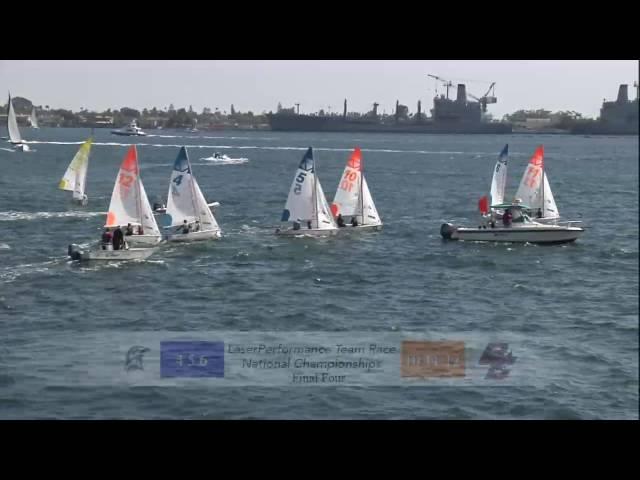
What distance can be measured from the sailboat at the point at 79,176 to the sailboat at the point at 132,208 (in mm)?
19278

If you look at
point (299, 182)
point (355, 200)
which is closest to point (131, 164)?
point (299, 182)

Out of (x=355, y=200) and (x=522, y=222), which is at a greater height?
(x=355, y=200)

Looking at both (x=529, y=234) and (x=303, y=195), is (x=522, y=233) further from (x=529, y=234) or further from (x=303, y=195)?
(x=303, y=195)

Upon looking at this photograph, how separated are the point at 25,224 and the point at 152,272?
16467mm

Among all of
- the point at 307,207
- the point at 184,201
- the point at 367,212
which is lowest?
the point at 367,212

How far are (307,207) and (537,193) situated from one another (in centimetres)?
1213

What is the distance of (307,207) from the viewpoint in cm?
4600

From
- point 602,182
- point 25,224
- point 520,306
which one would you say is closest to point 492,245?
point 520,306

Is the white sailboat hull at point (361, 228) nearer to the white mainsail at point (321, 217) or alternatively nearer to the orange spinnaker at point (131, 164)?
the white mainsail at point (321, 217)

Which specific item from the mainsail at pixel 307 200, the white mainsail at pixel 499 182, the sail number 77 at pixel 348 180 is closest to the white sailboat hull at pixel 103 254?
the mainsail at pixel 307 200

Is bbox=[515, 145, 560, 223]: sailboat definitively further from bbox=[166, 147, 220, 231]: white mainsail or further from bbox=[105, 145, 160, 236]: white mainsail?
bbox=[105, 145, 160, 236]: white mainsail

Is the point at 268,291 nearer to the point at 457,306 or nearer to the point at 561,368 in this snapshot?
the point at 457,306

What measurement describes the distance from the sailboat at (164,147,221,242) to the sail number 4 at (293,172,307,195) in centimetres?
429

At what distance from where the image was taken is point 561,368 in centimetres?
2348
